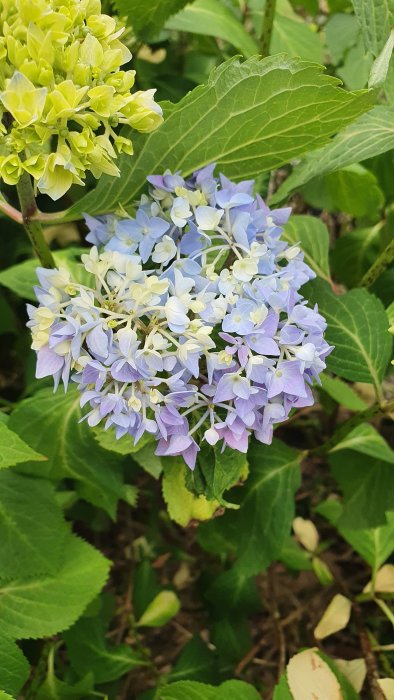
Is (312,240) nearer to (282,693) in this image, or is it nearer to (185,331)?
(185,331)

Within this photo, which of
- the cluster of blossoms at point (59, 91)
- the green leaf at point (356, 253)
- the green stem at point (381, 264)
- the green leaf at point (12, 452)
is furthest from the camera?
the green leaf at point (356, 253)

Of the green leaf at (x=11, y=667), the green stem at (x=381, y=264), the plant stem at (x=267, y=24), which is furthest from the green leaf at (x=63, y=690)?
the plant stem at (x=267, y=24)

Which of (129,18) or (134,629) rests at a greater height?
(129,18)

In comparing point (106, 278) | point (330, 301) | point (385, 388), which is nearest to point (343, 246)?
point (330, 301)

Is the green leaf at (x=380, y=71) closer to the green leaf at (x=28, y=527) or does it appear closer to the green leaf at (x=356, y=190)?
the green leaf at (x=356, y=190)

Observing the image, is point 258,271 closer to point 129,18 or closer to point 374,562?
point 129,18

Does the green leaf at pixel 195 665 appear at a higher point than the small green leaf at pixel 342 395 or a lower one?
lower

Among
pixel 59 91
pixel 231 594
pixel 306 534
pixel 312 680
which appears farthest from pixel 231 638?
pixel 59 91
